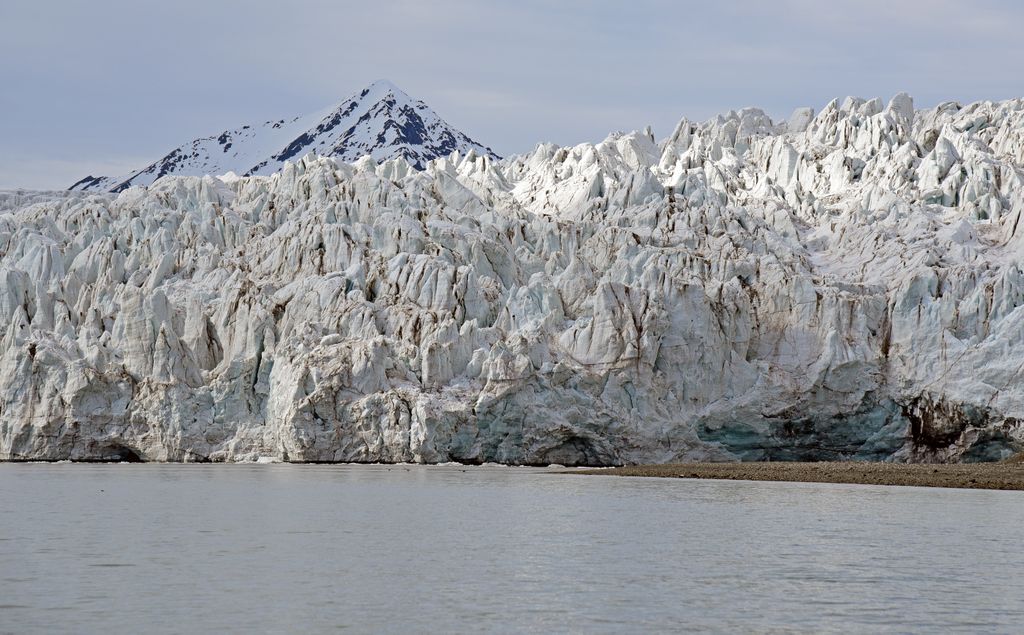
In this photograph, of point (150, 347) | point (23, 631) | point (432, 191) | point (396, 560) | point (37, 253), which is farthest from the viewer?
point (432, 191)

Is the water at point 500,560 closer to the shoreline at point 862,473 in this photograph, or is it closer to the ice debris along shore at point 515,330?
the shoreline at point 862,473

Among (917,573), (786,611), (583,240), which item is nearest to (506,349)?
(583,240)

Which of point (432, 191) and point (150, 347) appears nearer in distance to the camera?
point (150, 347)

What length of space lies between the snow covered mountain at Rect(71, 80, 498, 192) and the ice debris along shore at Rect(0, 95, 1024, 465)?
306 feet

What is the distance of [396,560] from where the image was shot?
24188mm

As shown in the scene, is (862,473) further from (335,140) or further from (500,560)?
(335,140)

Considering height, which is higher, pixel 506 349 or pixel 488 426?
pixel 506 349

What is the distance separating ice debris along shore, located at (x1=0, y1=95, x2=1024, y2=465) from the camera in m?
60.1

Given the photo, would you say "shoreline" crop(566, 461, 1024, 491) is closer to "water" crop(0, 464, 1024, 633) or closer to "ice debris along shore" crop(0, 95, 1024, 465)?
"ice debris along shore" crop(0, 95, 1024, 465)

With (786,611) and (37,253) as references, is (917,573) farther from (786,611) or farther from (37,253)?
(37,253)

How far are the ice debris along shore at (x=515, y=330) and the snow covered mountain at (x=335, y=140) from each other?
306 ft

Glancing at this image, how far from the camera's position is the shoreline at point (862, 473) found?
2010 inches

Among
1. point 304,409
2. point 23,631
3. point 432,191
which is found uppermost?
point 432,191

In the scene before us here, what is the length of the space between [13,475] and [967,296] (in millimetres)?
50023
